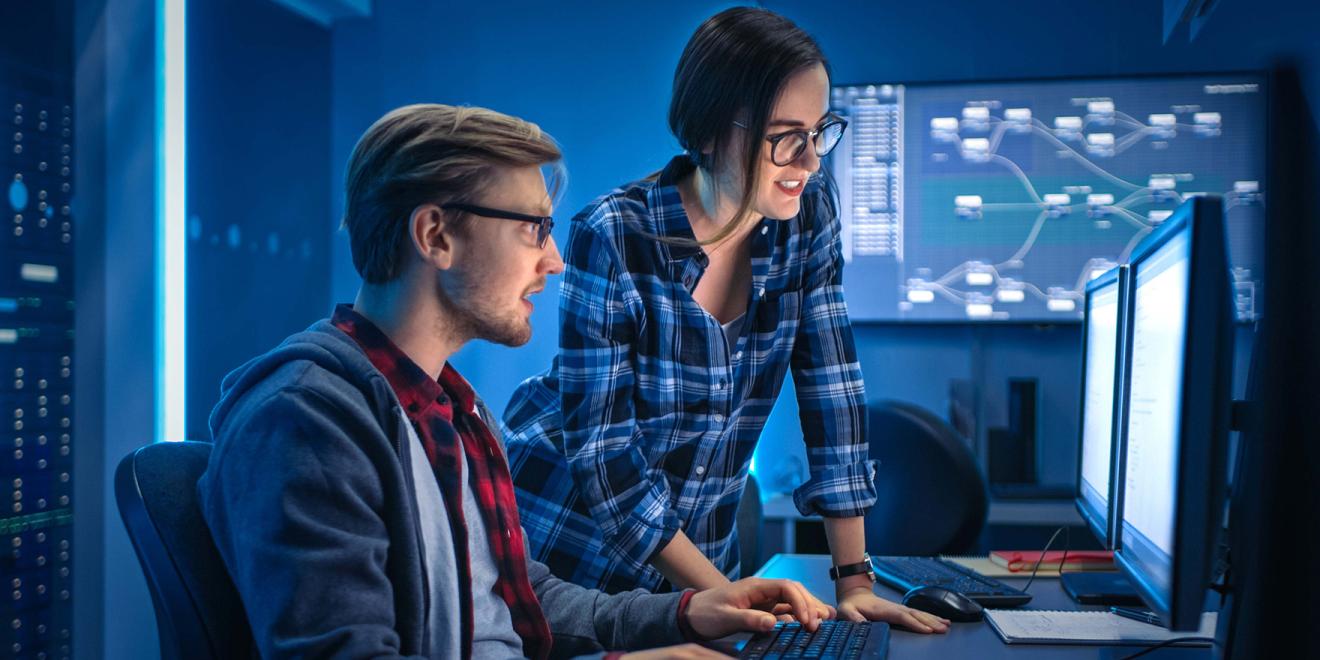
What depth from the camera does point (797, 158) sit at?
1387 millimetres

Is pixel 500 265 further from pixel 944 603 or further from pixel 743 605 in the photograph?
pixel 944 603

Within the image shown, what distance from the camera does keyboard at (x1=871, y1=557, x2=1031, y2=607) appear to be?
141 centimetres

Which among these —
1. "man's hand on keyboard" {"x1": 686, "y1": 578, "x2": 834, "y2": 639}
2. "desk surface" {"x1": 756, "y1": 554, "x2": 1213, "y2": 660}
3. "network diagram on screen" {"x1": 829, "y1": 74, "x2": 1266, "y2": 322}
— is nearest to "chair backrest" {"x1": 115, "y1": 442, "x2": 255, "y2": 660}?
"man's hand on keyboard" {"x1": 686, "y1": 578, "x2": 834, "y2": 639}

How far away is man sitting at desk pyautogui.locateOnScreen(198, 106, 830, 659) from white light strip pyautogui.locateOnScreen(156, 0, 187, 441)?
5.74 feet

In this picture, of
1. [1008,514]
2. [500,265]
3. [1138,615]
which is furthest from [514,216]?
[1008,514]

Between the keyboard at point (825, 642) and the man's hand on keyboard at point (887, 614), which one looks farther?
the man's hand on keyboard at point (887, 614)

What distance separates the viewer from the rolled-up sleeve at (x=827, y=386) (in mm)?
1519

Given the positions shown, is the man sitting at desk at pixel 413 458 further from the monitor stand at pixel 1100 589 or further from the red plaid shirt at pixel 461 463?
Answer: the monitor stand at pixel 1100 589

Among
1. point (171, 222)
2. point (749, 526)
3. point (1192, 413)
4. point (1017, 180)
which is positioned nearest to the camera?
point (1192, 413)

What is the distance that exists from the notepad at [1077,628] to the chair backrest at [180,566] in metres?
0.84

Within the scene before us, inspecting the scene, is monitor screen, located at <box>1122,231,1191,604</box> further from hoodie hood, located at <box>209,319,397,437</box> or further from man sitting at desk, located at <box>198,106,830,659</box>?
hoodie hood, located at <box>209,319,397,437</box>

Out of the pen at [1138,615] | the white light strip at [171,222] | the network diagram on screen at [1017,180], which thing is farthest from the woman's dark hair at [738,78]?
the network diagram on screen at [1017,180]

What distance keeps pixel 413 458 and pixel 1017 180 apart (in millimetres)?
2935

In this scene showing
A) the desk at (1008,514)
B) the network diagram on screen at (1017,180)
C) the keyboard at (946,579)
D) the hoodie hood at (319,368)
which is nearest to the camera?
the hoodie hood at (319,368)
